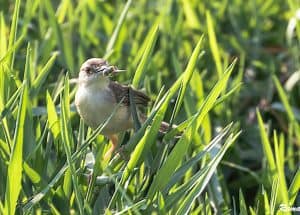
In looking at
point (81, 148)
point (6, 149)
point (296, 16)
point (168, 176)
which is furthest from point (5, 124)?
point (296, 16)

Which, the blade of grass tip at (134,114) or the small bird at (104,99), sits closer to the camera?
the blade of grass tip at (134,114)

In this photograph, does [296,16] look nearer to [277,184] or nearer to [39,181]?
[277,184]

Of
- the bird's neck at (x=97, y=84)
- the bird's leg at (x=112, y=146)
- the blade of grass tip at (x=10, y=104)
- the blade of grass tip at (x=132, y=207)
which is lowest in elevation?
the bird's leg at (x=112, y=146)

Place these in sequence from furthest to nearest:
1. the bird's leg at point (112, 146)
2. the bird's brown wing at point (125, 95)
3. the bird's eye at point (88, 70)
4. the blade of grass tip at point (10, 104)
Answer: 1. the bird's eye at point (88, 70)
2. the bird's brown wing at point (125, 95)
3. the bird's leg at point (112, 146)
4. the blade of grass tip at point (10, 104)

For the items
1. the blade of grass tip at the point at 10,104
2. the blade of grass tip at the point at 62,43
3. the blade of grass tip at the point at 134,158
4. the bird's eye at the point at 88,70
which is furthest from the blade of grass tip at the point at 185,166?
the blade of grass tip at the point at 62,43

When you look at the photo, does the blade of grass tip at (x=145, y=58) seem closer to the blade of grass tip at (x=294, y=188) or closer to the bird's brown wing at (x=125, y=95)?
the bird's brown wing at (x=125, y=95)
